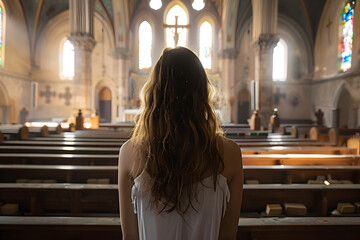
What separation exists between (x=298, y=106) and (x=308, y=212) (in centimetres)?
1882

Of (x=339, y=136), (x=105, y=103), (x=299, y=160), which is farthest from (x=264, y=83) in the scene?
(x=105, y=103)

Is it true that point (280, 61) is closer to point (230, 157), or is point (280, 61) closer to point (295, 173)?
point (295, 173)

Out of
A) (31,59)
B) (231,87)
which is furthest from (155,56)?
(31,59)

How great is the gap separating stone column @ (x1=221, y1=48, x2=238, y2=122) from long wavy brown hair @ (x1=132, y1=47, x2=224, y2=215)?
1736 centimetres

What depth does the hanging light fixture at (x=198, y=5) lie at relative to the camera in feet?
64.4

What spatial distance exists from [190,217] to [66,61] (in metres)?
21.7

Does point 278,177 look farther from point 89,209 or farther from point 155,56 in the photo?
point 155,56

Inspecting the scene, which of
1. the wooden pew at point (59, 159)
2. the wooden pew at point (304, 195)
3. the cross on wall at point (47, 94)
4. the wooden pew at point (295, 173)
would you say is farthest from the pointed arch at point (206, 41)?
the wooden pew at point (304, 195)

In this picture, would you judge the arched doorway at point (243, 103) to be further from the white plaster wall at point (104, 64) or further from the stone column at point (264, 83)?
the white plaster wall at point (104, 64)

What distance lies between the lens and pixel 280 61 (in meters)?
19.9

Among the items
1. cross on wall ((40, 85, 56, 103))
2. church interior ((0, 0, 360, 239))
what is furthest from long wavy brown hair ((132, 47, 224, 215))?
cross on wall ((40, 85, 56, 103))

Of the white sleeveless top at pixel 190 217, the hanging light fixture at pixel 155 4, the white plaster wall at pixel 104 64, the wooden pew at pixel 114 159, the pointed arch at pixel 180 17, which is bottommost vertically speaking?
the wooden pew at pixel 114 159

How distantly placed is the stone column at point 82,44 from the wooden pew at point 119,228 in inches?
410

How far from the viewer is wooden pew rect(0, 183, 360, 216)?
8.09ft
